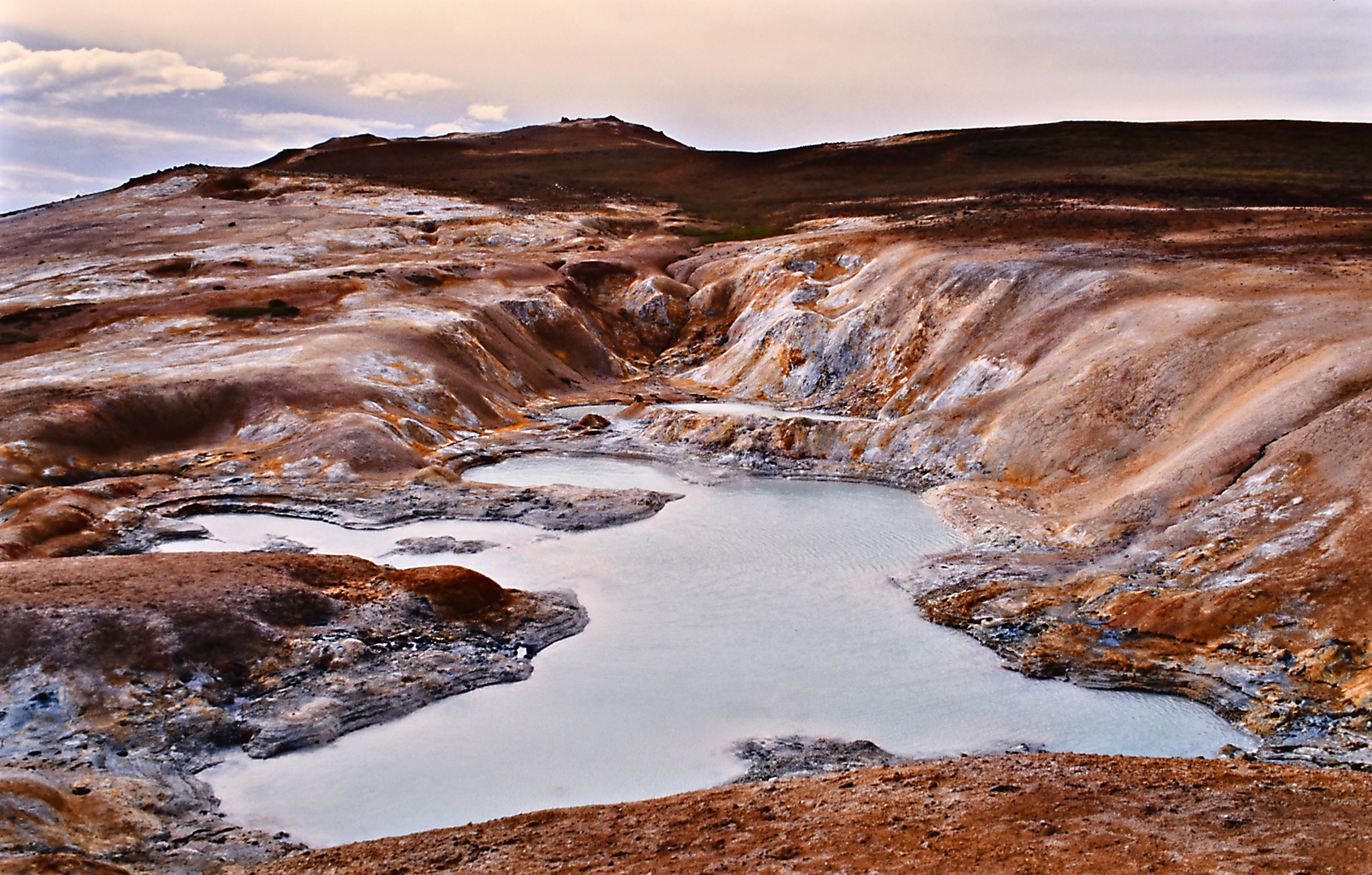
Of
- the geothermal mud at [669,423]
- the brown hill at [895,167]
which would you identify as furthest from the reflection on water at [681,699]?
the brown hill at [895,167]

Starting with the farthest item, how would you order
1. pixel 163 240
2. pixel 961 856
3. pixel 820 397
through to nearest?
1. pixel 163 240
2. pixel 820 397
3. pixel 961 856

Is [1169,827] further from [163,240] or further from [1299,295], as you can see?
[163,240]

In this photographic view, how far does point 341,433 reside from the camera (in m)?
29.6

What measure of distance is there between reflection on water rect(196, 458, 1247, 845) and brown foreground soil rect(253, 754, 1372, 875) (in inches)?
48.5

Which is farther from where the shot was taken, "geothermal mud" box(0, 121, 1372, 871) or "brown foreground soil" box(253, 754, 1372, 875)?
"geothermal mud" box(0, 121, 1372, 871)

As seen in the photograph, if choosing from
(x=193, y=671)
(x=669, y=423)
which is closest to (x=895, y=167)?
(x=669, y=423)

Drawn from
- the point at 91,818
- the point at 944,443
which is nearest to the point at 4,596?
the point at 91,818

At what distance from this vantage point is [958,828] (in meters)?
11.2

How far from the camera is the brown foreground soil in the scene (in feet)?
33.3

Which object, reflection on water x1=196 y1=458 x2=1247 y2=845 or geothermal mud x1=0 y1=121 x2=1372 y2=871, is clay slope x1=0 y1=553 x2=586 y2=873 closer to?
geothermal mud x1=0 y1=121 x2=1372 y2=871

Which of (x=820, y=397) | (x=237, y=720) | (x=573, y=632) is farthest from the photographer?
(x=820, y=397)

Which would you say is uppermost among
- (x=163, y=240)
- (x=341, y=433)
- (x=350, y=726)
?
(x=163, y=240)

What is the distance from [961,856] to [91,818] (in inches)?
439

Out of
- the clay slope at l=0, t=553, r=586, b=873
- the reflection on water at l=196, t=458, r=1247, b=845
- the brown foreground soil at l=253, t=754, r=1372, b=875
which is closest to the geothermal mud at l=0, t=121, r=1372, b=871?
the clay slope at l=0, t=553, r=586, b=873
